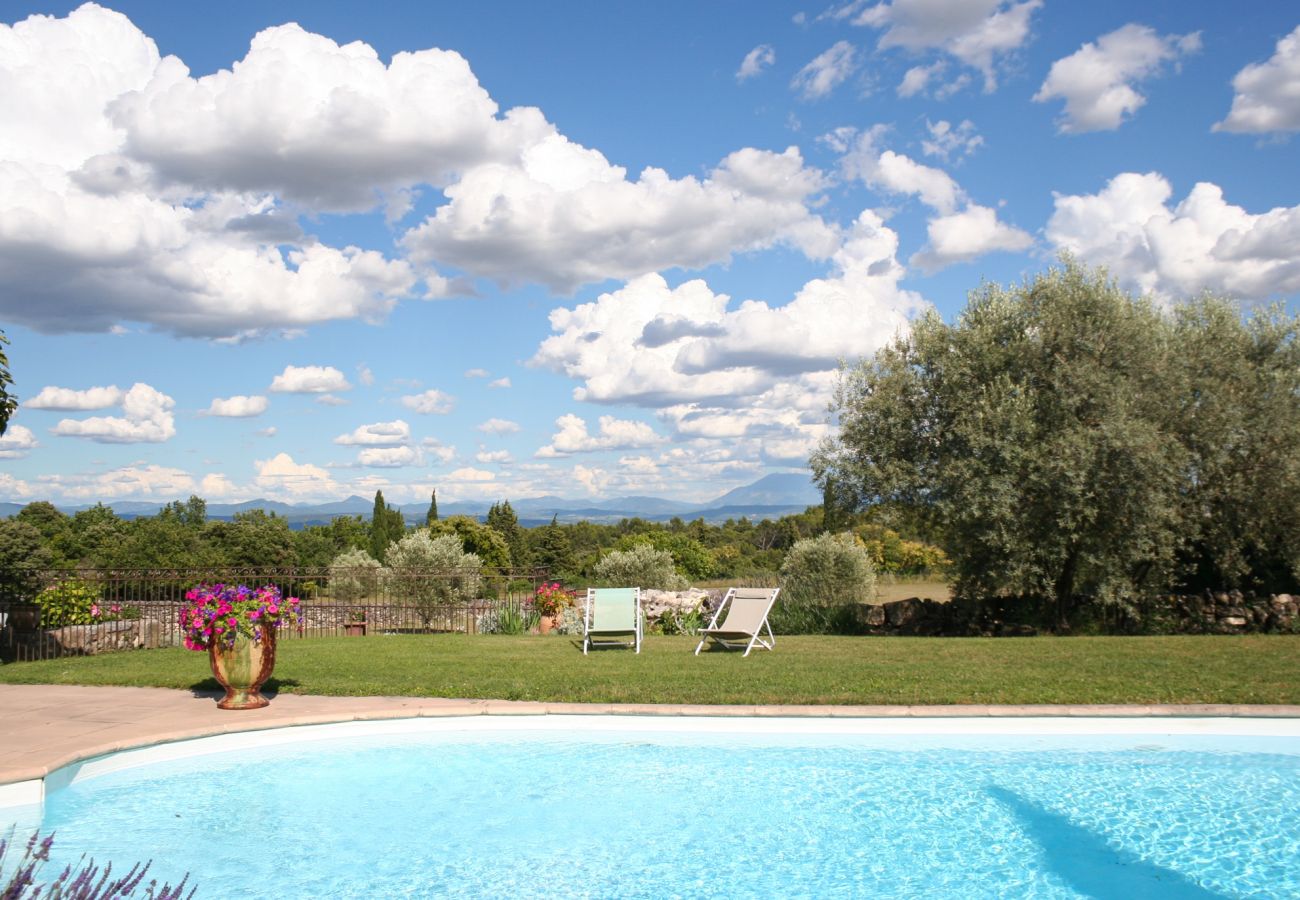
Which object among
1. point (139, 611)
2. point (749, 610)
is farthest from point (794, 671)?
point (139, 611)

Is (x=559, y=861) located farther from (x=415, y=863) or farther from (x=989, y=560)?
(x=989, y=560)

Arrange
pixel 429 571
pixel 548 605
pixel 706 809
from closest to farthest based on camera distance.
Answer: pixel 706 809 < pixel 548 605 < pixel 429 571

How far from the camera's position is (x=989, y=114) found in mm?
15133

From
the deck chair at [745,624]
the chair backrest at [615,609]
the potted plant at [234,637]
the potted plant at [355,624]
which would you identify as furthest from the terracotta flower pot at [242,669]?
the potted plant at [355,624]

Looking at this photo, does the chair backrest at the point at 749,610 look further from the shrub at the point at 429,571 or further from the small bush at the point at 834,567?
the small bush at the point at 834,567

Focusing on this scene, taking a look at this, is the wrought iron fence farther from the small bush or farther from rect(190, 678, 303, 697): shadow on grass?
the small bush

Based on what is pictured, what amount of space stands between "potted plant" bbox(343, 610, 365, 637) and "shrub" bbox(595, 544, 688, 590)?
6.26 m

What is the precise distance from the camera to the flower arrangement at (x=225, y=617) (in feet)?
26.4

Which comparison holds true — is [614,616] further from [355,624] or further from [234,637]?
[355,624]

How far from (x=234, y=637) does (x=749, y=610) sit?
6.83 metres

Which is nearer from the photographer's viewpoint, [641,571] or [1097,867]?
[1097,867]

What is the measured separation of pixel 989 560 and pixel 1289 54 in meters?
9.82

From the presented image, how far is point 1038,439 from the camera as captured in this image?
45.5ft

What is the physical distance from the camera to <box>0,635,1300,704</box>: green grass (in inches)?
329
